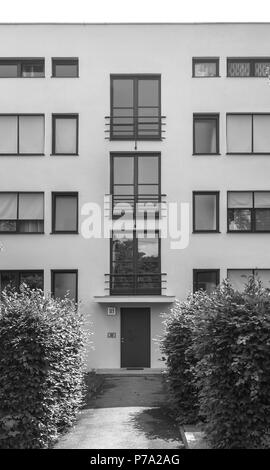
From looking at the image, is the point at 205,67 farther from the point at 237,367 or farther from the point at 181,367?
the point at 237,367

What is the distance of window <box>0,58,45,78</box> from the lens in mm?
22922

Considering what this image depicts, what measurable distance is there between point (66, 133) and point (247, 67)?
8342 millimetres

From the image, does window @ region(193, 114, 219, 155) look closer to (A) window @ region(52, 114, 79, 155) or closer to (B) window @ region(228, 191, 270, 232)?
(B) window @ region(228, 191, 270, 232)

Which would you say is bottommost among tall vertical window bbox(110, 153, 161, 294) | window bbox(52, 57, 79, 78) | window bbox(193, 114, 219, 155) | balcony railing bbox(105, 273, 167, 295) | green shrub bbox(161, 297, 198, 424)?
green shrub bbox(161, 297, 198, 424)

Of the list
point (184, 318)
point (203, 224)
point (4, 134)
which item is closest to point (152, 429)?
point (184, 318)

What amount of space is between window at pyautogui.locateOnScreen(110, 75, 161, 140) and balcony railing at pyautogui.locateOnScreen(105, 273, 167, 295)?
230 inches

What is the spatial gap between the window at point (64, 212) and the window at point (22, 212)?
54 cm

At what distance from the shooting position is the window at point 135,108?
22.5m

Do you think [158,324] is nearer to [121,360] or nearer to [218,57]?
[121,360]

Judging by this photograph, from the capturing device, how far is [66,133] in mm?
22672

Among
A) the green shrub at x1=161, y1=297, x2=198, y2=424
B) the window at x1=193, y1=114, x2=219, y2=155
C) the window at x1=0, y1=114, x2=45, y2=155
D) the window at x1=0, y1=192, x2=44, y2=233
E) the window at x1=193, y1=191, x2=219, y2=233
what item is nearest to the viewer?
the green shrub at x1=161, y1=297, x2=198, y2=424

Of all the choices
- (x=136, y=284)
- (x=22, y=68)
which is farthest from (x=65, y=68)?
(x=136, y=284)

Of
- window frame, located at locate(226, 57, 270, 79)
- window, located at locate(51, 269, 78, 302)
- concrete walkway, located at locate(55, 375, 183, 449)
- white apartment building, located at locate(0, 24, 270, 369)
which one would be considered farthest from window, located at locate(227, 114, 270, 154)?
concrete walkway, located at locate(55, 375, 183, 449)

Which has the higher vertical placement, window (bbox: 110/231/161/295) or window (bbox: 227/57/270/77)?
window (bbox: 227/57/270/77)
